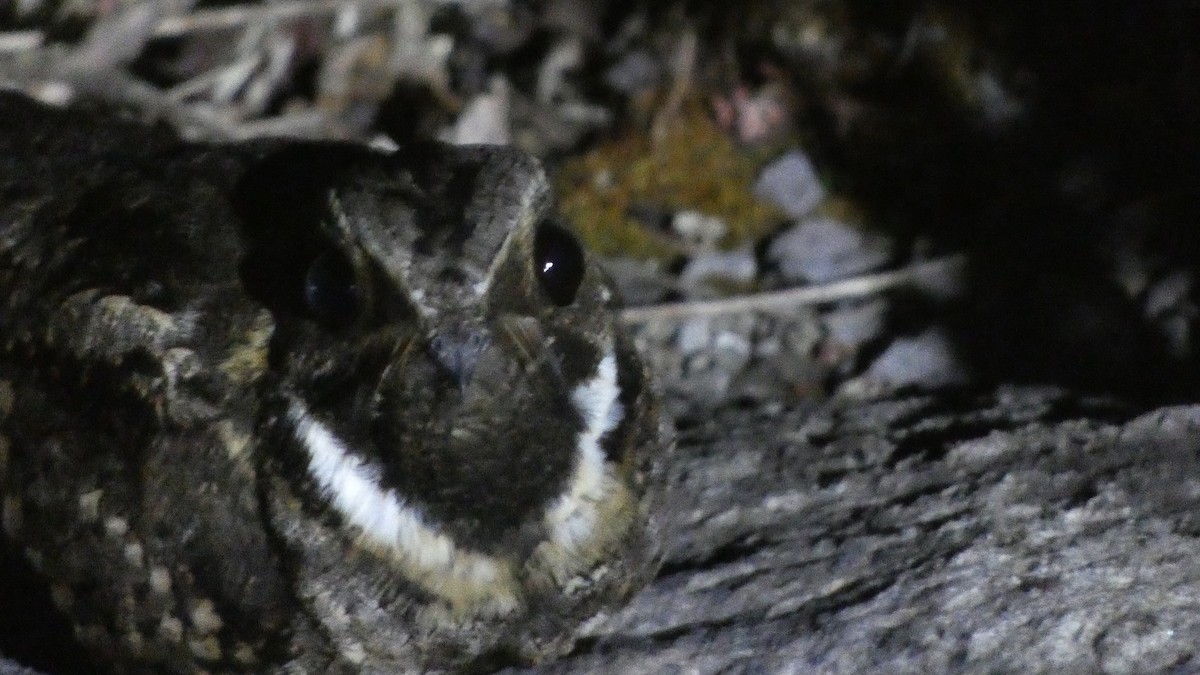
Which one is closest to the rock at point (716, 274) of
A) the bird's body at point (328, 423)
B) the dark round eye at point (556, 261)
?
the bird's body at point (328, 423)

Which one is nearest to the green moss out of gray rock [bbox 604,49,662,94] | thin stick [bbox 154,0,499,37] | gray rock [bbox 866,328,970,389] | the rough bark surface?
gray rock [bbox 604,49,662,94]

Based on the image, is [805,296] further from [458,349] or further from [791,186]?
[458,349]

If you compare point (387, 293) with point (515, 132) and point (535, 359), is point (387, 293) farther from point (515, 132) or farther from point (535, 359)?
point (515, 132)

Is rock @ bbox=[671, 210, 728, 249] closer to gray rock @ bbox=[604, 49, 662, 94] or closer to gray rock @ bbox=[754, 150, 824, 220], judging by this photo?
gray rock @ bbox=[754, 150, 824, 220]

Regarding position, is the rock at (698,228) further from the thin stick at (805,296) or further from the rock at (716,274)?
the thin stick at (805,296)

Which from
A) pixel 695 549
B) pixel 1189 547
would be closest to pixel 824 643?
pixel 695 549

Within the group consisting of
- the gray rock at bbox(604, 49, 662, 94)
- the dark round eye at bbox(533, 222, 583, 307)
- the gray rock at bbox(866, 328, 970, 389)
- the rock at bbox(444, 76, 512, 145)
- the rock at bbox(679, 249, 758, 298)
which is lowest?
the gray rock at bbox(866, 328, 970, 389)
